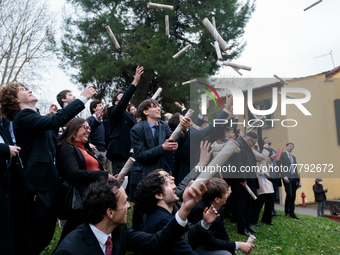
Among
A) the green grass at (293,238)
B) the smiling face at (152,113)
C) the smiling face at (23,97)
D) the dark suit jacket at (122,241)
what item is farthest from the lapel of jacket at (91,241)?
the green grass at (293,238)

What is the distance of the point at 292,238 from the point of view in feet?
22.0

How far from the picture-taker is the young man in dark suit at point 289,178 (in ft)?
30.2

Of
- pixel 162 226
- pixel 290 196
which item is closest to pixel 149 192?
pixel 162 226

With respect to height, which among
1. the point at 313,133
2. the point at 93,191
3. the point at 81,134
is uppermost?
the point at 313,133

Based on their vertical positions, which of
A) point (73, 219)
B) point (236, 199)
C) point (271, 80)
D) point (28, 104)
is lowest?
point (236, 199)

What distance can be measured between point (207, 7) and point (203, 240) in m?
12.7

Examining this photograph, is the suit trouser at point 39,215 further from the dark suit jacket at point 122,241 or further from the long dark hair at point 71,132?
the dark suit jacket at point 122,241

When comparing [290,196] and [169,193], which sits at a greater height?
[169,193]

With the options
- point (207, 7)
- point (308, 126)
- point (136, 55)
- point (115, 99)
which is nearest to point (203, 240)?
point (115, 99)

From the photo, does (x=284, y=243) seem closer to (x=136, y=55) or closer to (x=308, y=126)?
(x=136, y=55)

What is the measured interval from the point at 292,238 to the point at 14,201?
19.3ft

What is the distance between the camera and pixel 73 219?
10.3 ft

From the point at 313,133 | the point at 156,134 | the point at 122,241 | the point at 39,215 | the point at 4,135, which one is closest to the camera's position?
the point at 122,241

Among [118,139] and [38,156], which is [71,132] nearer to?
[38,156]
